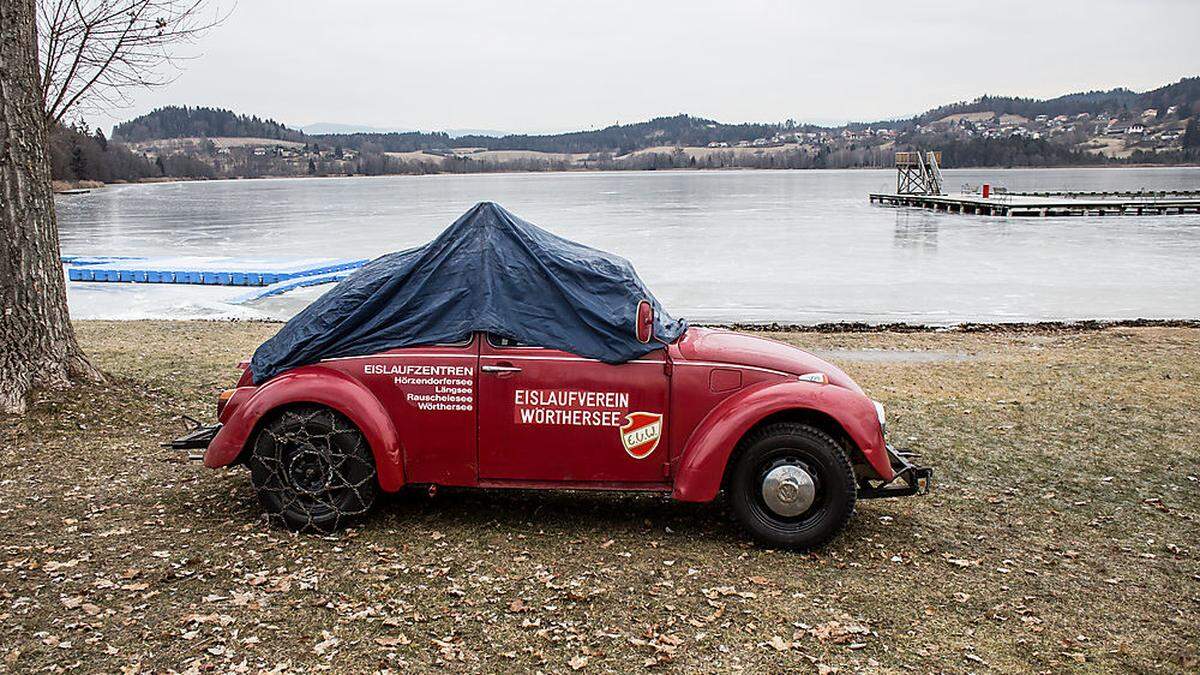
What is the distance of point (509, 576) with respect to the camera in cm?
579

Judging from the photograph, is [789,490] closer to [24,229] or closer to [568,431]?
[568,431]

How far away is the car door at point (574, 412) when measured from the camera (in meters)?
6.15

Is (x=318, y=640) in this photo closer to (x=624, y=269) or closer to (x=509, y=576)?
(x=509, y=576)

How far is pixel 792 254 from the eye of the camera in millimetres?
35156

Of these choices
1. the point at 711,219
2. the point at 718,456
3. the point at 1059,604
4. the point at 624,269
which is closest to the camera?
the point at 1059,604

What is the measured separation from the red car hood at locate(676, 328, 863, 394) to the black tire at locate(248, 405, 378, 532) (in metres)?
2.19

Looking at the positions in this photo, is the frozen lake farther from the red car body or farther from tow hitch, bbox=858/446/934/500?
the red car body

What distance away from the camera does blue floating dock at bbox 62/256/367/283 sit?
26.5 metres

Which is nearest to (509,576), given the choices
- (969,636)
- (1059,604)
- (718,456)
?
(718,456)

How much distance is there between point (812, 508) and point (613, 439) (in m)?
1.31

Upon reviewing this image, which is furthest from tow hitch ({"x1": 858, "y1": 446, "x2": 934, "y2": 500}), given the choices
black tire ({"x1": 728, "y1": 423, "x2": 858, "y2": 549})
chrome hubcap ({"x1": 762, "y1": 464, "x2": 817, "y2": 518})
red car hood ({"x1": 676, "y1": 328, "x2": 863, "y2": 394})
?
red car hood ({"x1": 676, "y1": 328, "x2": 863, "y2": 394})

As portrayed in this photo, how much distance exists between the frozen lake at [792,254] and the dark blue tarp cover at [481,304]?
45.6ft

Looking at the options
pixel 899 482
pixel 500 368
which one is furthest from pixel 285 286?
pixel 899 482

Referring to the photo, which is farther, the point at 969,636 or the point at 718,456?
the point at 718,456
